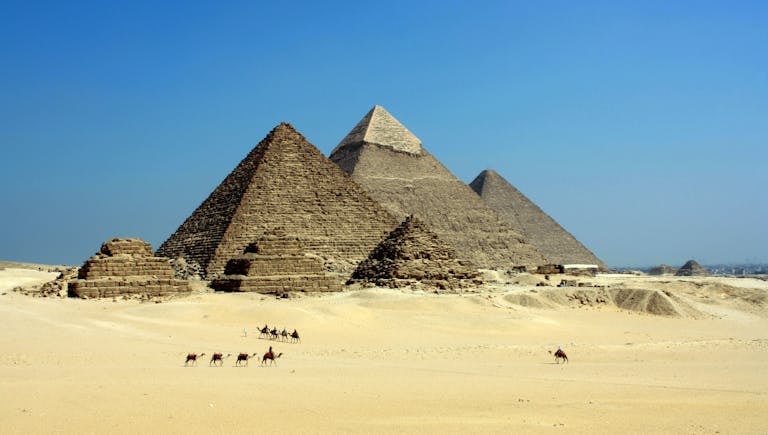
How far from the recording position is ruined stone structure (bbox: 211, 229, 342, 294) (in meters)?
26.3

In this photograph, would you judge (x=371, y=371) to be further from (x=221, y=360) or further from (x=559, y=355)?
(x=559, y=355)

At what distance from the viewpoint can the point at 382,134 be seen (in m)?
59.6

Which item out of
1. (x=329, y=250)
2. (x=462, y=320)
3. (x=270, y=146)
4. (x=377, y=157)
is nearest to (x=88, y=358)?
(x=462, y=320)

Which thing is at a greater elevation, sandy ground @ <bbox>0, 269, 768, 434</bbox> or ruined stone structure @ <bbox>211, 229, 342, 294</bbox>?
ruined stone structure @ <bbox>211, 229, 342, 294</bbox>

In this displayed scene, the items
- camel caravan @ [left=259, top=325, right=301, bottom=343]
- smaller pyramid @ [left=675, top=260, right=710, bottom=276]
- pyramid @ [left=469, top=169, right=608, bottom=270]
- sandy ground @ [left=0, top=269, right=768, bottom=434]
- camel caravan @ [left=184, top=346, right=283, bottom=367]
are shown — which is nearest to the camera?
sandy ground @ [left=0, top=269, right=768, bottom=434]

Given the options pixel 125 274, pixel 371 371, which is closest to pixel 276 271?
pixel 125 274

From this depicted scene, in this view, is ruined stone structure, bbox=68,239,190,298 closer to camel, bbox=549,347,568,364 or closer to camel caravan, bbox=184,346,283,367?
camel caravan, bbox=184,346,283,367

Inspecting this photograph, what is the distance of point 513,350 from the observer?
15922mm

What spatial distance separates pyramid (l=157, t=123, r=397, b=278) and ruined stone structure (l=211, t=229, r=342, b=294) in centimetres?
700

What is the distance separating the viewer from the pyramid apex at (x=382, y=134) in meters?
58.9

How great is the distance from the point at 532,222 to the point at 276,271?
1818 inches

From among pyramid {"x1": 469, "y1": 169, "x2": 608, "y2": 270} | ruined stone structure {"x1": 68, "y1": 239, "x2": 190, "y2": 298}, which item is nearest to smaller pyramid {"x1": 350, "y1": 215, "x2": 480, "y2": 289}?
ruined stone structure {"x1": 68, "y1": 239, "x2": 190, "y2": 298}

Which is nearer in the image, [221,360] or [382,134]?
[221,360]

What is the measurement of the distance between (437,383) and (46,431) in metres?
4.78
